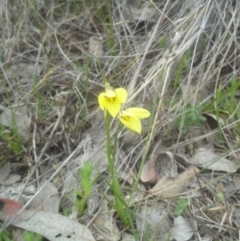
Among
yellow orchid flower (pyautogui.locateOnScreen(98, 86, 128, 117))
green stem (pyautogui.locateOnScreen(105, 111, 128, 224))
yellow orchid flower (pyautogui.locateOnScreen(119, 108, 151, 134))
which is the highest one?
yellow orchid flower (pyautogui.locateOnScreen(98, 86, 128, 117))

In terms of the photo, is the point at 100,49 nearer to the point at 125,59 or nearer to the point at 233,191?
the point at 125,59

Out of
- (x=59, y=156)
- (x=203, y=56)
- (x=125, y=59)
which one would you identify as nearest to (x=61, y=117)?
(x=59, y=156)

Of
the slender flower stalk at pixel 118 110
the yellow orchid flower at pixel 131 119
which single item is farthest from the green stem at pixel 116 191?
the yellow orchid flower at pixel 131 119

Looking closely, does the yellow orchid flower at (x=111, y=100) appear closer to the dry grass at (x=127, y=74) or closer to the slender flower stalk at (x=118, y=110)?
the slender flower stalk at (x=118, y=110)

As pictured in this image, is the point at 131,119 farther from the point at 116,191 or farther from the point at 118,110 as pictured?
the point at 116,191

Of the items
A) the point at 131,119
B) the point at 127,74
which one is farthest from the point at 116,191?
the point at 127,74

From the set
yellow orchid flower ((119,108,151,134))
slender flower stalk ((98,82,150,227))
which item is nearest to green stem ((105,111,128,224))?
slender flower stalk ((98,82,150,227))

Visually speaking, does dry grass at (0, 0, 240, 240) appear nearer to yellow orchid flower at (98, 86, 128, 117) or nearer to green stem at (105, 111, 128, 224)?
green stem at (105, 111, 128, 224)
